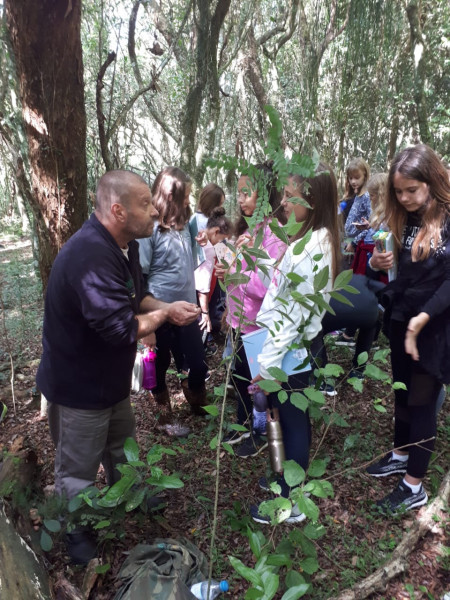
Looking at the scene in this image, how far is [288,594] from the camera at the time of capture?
114 cm

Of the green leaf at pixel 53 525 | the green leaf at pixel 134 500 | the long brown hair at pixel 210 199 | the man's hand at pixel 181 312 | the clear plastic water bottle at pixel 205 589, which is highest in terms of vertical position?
the long brown hair at pixel 210 199

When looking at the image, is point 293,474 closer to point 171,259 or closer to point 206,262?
point 171,259

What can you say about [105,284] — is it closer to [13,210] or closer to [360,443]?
[360,443]

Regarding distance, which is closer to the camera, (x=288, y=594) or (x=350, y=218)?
(x=288, y=594)

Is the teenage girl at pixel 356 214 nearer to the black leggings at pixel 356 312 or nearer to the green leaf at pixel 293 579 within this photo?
the black leggings at pixel 356 312

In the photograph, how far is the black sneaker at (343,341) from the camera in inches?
175

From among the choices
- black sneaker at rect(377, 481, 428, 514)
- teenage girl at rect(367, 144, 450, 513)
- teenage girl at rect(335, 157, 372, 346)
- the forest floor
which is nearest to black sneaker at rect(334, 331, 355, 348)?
teenage girl at rect(335, 157, 372, 346)

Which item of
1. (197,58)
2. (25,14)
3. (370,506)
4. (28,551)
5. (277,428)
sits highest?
(197,58)

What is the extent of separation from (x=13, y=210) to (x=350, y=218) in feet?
67.5

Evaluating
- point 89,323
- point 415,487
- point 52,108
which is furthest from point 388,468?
point 52,108

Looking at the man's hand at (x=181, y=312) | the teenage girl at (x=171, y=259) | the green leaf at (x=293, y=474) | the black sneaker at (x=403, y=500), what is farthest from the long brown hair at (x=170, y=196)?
the black sneaker at (x=403, y=500)

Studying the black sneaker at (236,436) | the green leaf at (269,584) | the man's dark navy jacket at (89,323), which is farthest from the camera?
the black sneaker at (236,436)

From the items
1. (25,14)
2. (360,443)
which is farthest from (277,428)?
(25,14)

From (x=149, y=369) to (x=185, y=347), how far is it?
329 millimetres
